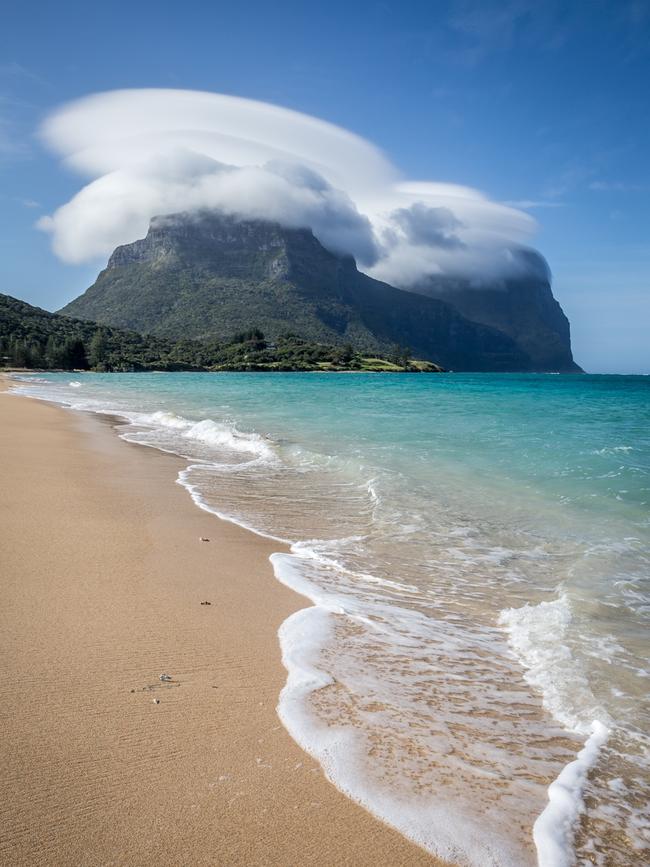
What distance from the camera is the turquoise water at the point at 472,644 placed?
268 centimetres

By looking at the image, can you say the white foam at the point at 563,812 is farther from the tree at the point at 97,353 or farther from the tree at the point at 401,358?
the tree at the point at 401,358

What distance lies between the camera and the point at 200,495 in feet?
31.9

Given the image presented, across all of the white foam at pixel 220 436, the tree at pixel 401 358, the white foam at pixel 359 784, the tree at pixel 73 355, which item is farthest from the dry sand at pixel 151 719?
the tree at pixel 401 358

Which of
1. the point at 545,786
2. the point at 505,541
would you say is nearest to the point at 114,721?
the point at 545,786

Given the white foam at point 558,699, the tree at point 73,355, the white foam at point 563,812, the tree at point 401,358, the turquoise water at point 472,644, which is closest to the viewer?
the white foam at point 563,812

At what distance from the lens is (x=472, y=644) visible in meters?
4.57

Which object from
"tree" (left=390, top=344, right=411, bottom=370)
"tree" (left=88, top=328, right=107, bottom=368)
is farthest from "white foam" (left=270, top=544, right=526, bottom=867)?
"tree" (left=390, top=344, right=411, bottom=370)

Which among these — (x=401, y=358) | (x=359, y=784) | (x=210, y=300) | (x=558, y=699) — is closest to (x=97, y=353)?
(x=210, y=300)

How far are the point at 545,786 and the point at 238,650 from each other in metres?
2.10

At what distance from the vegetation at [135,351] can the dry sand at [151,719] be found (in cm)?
10335

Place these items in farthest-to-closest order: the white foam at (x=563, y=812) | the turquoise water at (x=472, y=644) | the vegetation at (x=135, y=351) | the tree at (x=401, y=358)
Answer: the tree at (x=401, y=358), the vegetation at (x=135, y=351), the turquoise water at (x=472, y=644), the white foam at (x=563, y=812)

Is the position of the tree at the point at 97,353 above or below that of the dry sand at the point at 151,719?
above

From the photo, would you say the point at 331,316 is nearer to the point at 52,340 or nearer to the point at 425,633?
the point at 52,340

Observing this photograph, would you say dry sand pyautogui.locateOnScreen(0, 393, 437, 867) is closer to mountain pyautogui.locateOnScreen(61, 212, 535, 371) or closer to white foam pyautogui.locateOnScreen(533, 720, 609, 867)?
white foam pyautogui.locateOnScreen(533, 720, 609, 867)
